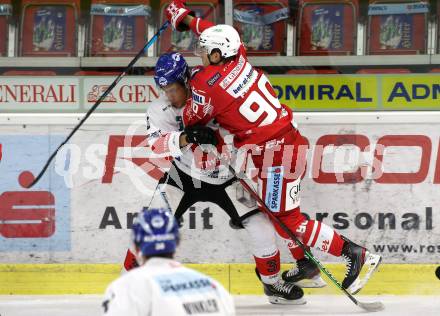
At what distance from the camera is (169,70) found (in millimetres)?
5422

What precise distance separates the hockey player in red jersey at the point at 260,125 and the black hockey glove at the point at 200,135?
0.08m

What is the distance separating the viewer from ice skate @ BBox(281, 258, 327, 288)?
572cm

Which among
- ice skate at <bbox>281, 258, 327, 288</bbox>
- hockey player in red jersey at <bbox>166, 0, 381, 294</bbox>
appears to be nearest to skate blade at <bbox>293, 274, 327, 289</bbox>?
ice skate at <bbox>281, 258, 327, 288</bbox>

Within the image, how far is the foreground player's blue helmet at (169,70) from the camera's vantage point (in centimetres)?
542

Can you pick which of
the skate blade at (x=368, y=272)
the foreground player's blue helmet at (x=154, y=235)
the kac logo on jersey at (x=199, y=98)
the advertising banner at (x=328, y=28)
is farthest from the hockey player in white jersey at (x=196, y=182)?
the foreground player's blue helmet at (x=154, y=235)

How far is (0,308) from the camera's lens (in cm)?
570

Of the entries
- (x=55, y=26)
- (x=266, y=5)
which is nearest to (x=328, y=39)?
(x=266, y=5)

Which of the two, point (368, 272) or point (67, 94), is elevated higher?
point (67, 94)

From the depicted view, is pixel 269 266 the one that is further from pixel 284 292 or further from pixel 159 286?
pixel 159 286

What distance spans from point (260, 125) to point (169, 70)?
0.51 metres

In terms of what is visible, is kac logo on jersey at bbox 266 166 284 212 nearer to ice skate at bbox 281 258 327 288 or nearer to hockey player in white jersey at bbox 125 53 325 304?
hockey player in white jersey at bbox 125 53 325 304

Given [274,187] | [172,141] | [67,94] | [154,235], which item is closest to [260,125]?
[274,187]

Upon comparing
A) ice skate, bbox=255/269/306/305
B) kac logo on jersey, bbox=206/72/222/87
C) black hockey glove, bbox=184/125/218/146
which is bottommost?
ice skate, bbox=255/269/306/305

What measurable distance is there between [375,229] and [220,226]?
2.68 ft
